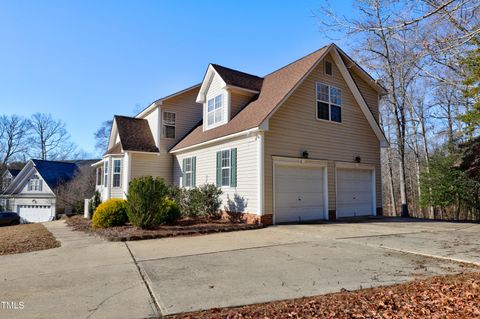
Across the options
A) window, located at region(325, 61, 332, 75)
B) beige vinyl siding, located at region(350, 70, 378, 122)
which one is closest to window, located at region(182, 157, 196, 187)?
window, located at region(325, 61, 332, 75)

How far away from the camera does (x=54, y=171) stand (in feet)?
116

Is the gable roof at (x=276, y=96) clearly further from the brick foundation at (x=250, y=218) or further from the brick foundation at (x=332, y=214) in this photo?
the brick foundation at (x=332, y=214)

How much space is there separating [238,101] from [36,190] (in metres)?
31.2

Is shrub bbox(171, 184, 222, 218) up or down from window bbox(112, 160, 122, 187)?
down

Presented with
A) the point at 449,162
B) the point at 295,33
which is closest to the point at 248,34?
the point at 295,33

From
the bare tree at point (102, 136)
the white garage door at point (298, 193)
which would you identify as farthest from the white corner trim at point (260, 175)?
the bare tree at point (102, 136)

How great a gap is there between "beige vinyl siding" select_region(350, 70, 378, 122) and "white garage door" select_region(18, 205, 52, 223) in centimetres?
3131

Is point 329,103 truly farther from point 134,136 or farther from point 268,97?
point 134,136

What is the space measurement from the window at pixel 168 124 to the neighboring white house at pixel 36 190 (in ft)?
65.1

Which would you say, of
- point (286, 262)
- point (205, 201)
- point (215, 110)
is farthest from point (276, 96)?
point (286, 262)

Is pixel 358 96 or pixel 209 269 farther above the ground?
pixel 358 96

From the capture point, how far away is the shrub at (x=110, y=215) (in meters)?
12.1

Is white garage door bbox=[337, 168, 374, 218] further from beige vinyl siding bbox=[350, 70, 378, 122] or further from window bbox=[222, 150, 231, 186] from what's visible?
window bbox=[222, 150, 231, 186]

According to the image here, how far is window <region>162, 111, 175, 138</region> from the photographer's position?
1867 centimetres
